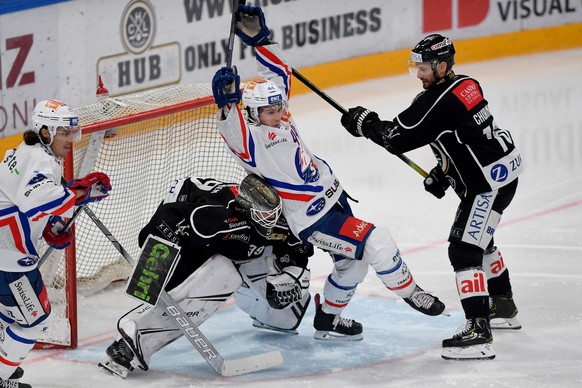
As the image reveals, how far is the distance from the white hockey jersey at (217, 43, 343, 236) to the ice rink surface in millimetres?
619

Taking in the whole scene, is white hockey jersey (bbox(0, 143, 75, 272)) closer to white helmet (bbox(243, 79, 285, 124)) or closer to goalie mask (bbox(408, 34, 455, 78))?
white helmet (bbox(243, 79, 285, 124))

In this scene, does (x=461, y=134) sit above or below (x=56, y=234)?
above

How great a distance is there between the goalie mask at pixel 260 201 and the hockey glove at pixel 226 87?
361mm

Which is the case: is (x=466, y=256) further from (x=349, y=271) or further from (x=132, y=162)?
(x=132, y=162)

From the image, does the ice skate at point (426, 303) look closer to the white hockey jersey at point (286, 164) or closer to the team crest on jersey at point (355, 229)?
the team crest on jersey at point (355, 229)

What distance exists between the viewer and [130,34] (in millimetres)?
8492

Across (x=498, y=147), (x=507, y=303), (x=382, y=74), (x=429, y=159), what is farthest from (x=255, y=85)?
(x=382, y=74)

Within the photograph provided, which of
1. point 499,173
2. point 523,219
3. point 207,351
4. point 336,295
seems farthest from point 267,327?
point 523,219

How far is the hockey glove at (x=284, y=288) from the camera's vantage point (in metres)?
5.05

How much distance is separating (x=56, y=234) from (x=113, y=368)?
58cm

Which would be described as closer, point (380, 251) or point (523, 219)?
point (380, 251)

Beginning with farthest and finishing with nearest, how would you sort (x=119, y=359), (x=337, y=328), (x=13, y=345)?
(x=337, y=328)
(x=119, y=359)
(x=13, y=345)

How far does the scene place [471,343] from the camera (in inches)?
196

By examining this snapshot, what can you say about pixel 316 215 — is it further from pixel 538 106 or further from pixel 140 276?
pixel 538 106
